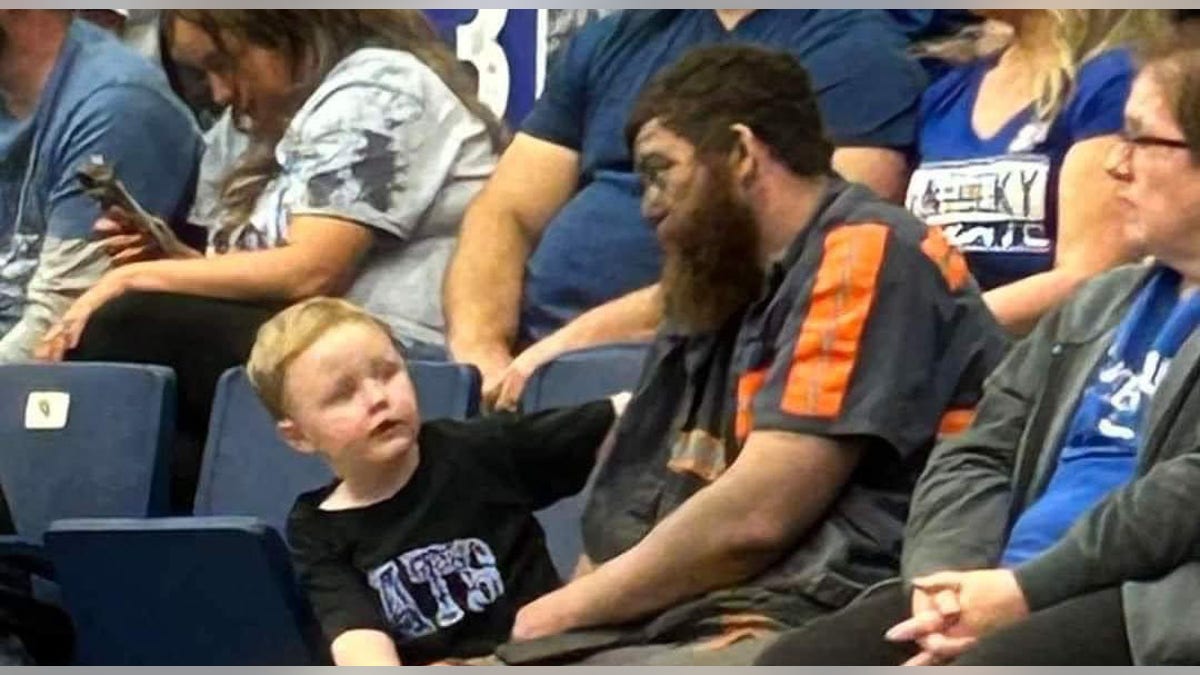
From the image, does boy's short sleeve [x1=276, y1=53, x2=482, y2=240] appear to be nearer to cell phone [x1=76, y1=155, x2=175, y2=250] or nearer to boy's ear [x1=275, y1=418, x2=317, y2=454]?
cell phone [x1=76, y1=155, x2=175, y2=250]

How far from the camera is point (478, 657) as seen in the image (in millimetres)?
2762

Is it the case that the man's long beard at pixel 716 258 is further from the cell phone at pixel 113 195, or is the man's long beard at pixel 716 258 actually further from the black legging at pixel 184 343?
the cell phone at pixel 113 195

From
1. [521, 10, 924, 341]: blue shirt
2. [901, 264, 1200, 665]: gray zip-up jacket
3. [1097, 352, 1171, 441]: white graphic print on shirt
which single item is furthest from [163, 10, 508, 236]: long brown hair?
[1097, 352, 1171, 441]: white graphic print on shirt

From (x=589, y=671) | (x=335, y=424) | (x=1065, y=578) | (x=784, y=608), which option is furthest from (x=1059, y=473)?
(x=335, y=424)

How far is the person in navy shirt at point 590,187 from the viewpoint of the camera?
109 inches

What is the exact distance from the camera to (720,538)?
8.88ft

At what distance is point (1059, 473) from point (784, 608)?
36 centimetres

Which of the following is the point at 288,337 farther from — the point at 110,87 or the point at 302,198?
the point at 110,87

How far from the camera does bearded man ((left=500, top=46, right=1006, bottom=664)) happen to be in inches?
105

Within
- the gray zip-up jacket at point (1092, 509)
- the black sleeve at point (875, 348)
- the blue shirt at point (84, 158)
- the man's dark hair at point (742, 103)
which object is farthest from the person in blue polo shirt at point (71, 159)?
the gray zip-up jacket at point (1092, 509)

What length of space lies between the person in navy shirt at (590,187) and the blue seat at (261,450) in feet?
0.13

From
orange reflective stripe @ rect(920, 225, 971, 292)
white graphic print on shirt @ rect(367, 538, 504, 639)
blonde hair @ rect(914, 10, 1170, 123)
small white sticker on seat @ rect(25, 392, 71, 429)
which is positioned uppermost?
blonde hair @ rect(914, 10, 1170, 123)

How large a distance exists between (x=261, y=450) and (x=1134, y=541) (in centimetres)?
107

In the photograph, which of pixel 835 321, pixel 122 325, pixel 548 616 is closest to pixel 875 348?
pixel 835 321
